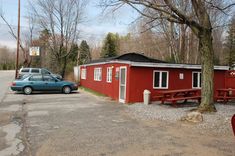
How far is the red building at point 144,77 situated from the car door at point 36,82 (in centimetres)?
489

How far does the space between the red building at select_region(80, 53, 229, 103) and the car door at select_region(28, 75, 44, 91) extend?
4.89m

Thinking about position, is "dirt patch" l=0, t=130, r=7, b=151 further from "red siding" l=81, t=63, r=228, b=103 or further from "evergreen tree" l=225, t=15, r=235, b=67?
"evergreen tree" l=225, t=15, r=235, b=67

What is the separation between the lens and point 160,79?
19.9 meters

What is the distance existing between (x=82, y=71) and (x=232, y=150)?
2619 cm

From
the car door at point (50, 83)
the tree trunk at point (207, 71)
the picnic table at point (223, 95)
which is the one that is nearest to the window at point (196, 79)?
the picnic table at point (223, 95)

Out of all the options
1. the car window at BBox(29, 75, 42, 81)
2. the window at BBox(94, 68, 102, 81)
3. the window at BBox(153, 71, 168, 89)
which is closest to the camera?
the window at BBox(153, 71, 168, 89)

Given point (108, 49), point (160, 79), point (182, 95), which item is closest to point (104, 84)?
point (160, 79)

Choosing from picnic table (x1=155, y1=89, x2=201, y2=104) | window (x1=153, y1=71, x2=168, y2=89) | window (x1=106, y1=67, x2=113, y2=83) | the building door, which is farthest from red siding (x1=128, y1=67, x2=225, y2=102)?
window (x1=106, y1=67, x2=113, y2=83)

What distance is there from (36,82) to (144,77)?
31.1ft

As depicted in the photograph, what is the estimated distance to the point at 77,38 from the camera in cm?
4369

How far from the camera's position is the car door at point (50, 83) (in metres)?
25.1

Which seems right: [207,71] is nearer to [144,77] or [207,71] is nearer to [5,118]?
[144,77]

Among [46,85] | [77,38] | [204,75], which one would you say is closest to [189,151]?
[204,75]

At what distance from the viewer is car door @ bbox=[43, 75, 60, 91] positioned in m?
25.1
